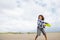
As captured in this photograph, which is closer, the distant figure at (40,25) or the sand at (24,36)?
the distant figure at (40,25)

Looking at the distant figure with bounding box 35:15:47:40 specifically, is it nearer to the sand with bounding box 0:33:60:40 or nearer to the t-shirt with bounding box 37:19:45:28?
the t-shirt with bounding box 37:19:45:28

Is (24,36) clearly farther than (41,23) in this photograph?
Yes

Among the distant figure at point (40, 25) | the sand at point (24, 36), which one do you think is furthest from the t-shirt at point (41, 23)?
the sand at point (24, 36)

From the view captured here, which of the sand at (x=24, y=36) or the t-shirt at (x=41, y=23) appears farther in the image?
the sand at (x=24, y=36)

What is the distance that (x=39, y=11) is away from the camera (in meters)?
3.61

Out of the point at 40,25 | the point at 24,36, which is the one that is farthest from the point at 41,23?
the point at 24,36

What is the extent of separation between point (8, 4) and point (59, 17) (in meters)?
0.74

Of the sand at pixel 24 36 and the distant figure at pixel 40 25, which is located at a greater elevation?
the distant figure at pixel 40 25

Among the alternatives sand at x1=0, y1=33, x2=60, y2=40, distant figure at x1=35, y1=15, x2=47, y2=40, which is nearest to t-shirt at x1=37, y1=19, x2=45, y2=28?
distant figure at x1=35, y1=15, x2=47, y2=40

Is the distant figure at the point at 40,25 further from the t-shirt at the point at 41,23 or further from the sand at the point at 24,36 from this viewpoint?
the sand at the point at 24,36

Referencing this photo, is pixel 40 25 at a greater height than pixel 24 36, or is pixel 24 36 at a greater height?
pixel 40 25

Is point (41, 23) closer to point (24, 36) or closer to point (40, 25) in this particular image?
point (40, 25)

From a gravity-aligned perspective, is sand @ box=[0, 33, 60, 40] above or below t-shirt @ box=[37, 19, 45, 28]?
below

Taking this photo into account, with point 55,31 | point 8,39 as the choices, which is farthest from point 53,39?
point 8,39
